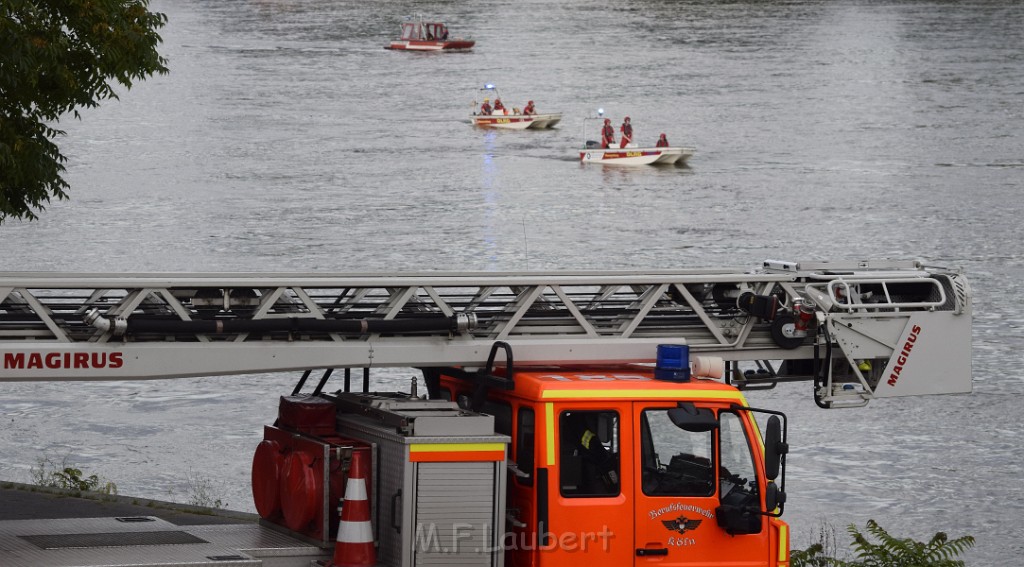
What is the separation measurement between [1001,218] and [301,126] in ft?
123

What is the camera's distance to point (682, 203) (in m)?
60.5

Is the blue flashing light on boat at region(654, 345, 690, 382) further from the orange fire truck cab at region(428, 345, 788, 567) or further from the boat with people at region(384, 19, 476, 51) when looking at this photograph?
the boat with people at region(384, 19, 476, 51)

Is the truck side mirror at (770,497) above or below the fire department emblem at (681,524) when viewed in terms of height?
above

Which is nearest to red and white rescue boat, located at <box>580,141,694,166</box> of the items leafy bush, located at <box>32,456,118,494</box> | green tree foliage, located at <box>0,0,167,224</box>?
leafy bush, located at <box>32,456,118,494</box>

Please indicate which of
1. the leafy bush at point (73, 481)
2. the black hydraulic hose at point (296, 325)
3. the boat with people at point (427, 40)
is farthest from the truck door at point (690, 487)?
the boat with people at point (427, 40)

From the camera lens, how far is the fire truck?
8.38 metres

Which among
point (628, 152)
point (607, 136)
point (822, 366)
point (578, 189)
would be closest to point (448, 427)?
point (822, 366)

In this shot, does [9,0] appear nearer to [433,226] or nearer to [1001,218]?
[433,226]

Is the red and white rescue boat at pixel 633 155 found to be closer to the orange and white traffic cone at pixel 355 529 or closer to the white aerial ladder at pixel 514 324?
the white aerial ladder at pixel 514 324

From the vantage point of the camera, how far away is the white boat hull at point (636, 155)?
2719 inches

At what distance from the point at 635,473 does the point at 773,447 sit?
800 mm

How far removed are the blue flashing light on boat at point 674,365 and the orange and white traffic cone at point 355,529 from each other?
1912 millimetres

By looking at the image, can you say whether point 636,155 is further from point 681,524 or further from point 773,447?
point 773,447

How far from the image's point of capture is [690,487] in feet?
28.7
